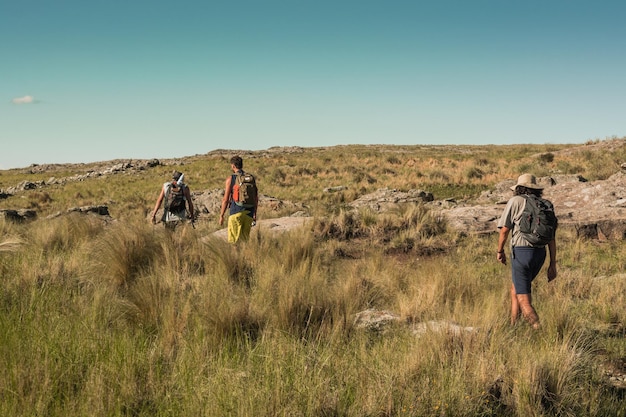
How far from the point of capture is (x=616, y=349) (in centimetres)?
455

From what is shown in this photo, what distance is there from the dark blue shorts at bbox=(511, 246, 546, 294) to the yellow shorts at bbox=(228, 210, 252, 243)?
509cm

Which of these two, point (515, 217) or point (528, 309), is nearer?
point (528, 309)

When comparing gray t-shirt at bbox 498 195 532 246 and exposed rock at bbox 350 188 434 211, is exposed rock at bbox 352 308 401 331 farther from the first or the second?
exposed rock at bbox 350 188 434 211

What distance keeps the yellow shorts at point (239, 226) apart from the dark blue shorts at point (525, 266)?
509 cm

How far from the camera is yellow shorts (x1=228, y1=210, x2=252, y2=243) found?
873 cm

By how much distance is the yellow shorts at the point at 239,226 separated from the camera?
873cm

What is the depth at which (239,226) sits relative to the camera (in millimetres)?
8742

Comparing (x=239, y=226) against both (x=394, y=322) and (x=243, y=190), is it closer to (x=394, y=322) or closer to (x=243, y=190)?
(x=243, y=190)

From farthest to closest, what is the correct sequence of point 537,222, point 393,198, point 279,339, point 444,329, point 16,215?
point 393,198, point 16,215, point 537,222, point 444,329, point 279,339

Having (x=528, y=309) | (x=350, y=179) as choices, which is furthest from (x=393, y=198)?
(x=528, y=309)

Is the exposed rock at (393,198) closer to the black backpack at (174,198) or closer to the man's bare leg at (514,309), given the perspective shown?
the black backpack at (174,198)

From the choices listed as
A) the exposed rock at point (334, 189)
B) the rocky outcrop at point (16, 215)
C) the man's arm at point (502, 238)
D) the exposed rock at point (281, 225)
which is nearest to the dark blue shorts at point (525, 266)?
the man's arm at point (502, 238)

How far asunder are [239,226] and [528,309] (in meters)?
5.42

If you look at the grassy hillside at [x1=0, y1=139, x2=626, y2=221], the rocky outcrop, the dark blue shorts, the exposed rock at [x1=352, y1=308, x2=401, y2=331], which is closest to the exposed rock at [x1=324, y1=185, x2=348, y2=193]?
the grassy hillside at [x1=0, y1=139, x2=626, y2=221]
